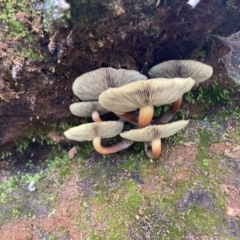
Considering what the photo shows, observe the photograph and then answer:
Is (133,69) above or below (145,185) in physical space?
above

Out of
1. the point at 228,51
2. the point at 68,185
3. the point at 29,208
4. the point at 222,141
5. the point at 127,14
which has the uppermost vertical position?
the point at 127,14

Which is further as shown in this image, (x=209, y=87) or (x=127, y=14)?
(x=209, y=87)

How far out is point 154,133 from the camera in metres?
2.21

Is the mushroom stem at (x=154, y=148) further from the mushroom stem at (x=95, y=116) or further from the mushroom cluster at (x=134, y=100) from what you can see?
the mushroom stem at (x=95, y=116)

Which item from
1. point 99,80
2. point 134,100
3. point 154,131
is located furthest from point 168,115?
point 99,80

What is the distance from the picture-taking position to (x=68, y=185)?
2621 millimetres

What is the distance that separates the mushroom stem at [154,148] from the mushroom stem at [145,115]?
16 cm

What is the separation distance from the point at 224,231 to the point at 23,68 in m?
1.91

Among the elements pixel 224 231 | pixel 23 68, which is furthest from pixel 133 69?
pixel 224 231

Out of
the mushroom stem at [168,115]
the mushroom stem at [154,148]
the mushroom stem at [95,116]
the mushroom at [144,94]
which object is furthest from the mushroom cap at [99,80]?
the mushroom stem at [154,148]

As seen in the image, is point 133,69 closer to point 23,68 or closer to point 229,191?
point 23,68

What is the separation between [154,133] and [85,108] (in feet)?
2.02

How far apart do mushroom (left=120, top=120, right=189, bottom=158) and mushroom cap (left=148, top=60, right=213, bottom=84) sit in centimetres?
42

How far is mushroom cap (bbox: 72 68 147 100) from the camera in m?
2.27
